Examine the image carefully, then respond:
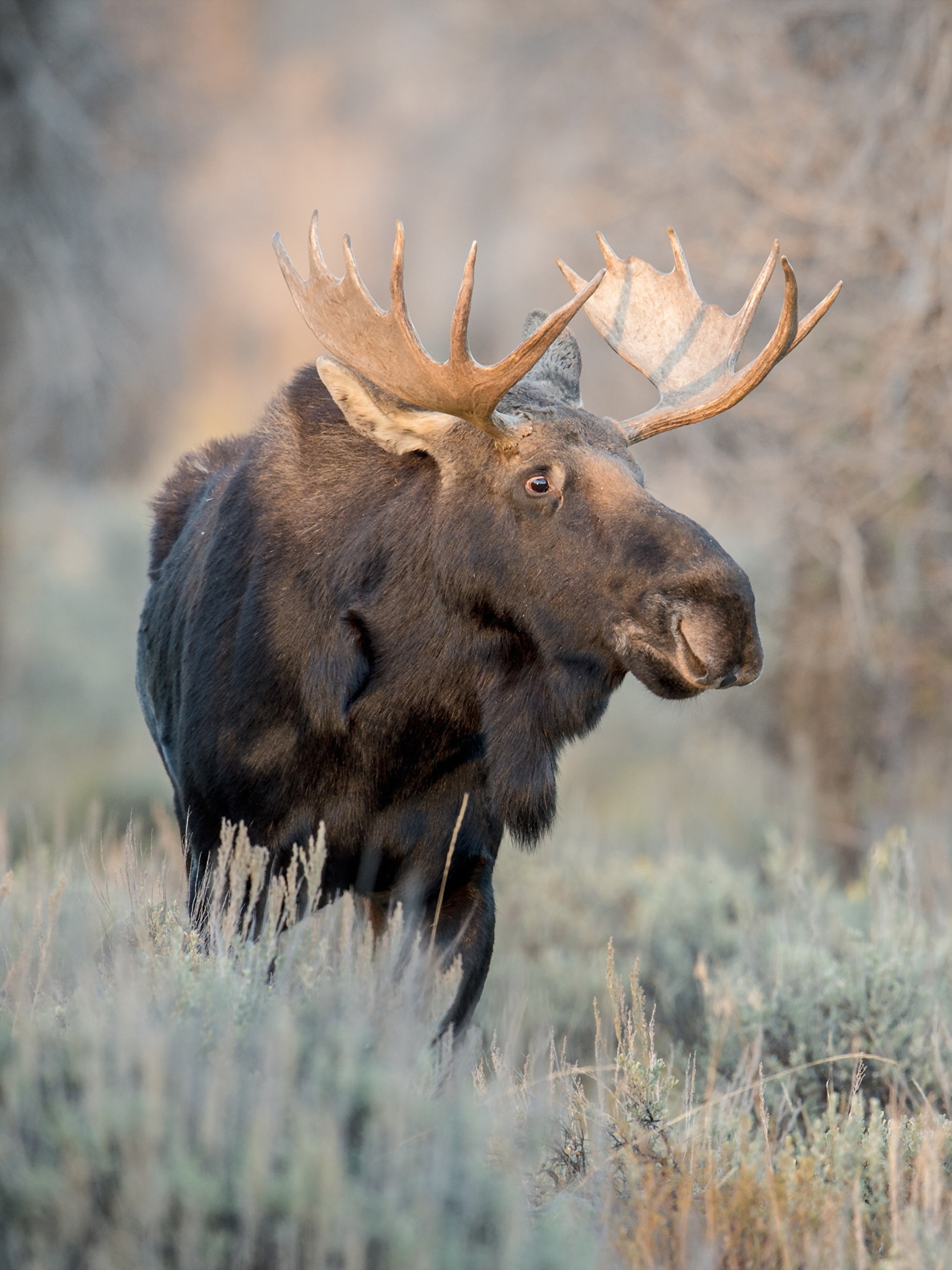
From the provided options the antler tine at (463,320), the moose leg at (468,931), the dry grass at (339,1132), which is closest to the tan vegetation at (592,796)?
the dry grass at (339,1132)

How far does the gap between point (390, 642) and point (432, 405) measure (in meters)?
0.65

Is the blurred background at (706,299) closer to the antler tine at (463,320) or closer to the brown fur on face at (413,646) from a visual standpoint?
→ the brown fur on face at (413,646)

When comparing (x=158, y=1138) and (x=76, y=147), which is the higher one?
(x=76, y=147)

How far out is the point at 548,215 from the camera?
9.08 m

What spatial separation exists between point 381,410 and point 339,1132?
2.06 meters

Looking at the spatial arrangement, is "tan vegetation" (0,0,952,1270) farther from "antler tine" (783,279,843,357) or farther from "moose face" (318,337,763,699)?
"antler tine" (783,279,843,357)

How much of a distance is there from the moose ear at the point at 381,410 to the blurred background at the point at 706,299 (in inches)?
71.5

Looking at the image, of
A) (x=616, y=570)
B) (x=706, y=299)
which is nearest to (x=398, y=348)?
(x=616, y=570)

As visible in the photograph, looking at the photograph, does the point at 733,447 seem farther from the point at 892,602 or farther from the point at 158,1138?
the point at 158,1138

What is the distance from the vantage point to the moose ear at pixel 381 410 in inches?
147

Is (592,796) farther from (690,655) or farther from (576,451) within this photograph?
(690,655)

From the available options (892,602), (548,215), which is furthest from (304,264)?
(892,602)

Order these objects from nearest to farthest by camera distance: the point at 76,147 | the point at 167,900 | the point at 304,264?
the point at 167,900
the point at 76,147
the point at 304,264

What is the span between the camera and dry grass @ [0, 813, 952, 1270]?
2080mm
